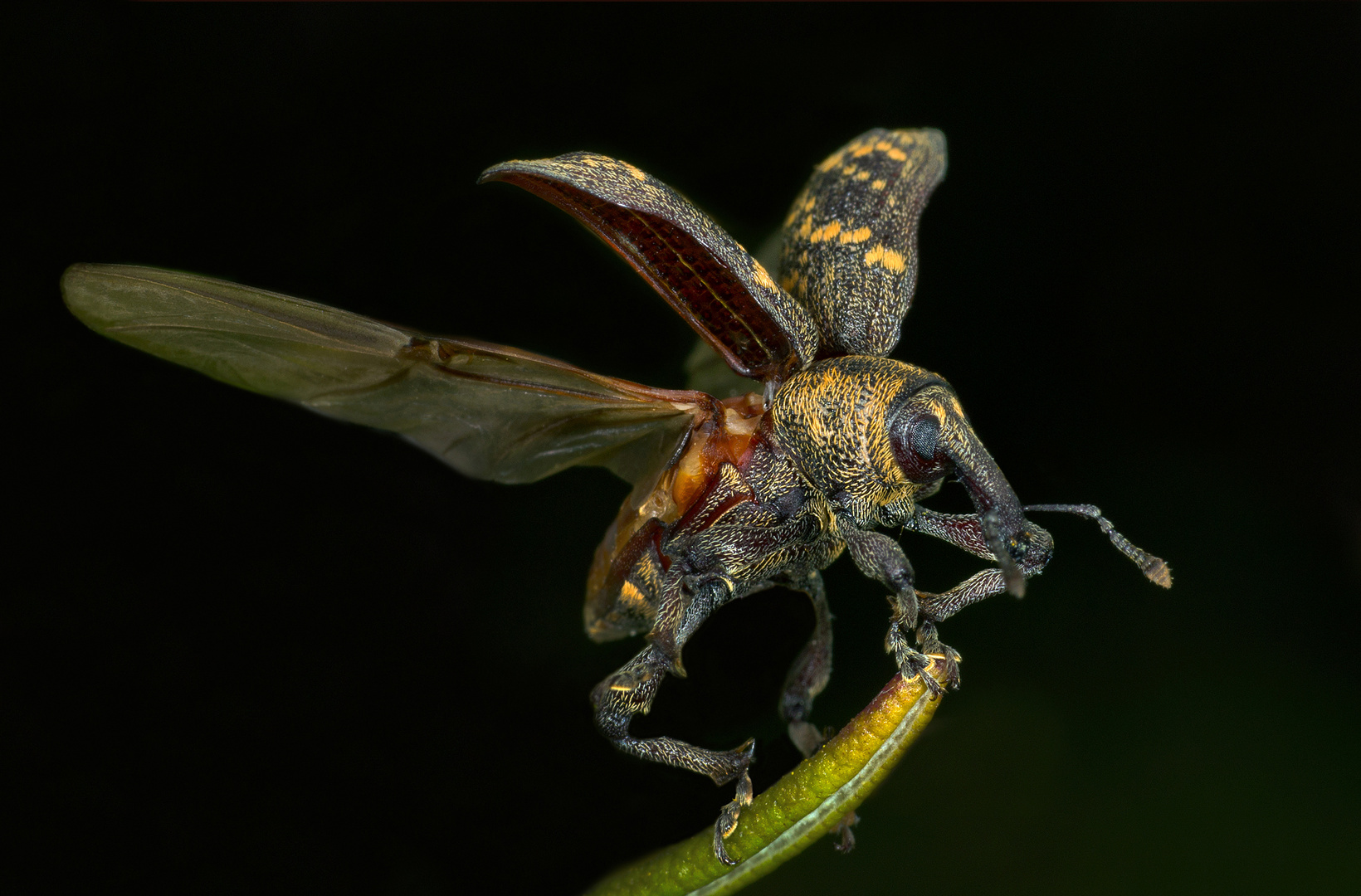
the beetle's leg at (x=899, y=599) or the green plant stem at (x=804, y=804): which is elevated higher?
the beetle's leg at (x=899, y=599)

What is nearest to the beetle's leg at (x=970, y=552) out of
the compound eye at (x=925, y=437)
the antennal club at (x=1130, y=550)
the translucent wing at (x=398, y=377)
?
the antennal club at (x=1130, y=550)

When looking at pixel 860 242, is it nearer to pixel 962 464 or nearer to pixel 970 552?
pixel 962 464

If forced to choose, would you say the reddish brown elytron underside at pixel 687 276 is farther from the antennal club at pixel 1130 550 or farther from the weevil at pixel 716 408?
the antennal club at pixel 1130 550

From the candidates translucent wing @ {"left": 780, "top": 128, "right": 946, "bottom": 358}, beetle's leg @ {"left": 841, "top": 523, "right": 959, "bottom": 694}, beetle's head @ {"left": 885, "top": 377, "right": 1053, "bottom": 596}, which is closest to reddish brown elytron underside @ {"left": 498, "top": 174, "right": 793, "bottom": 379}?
translucent wing @ {"left": 780, "top": 128, "right": 946, "bottom": 358}

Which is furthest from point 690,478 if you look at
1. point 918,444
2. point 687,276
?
point 918,444

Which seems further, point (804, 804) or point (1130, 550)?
point (1130, 550)

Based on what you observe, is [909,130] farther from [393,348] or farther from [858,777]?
[858,777]

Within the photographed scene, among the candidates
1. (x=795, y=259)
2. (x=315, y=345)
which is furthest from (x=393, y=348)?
(x=795, y=259)
